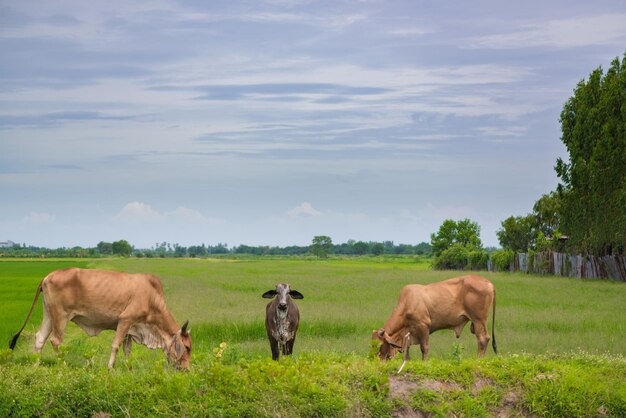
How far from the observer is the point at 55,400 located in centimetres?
1090

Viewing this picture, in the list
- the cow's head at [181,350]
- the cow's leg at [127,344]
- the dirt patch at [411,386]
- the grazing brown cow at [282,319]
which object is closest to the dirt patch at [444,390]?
the dirt patch at [411,386]

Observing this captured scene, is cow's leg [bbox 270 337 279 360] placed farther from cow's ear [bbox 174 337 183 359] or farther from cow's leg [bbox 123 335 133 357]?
cow's leg [bbox 123 335 133 357]

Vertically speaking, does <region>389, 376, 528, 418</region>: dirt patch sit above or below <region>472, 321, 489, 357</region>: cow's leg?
below

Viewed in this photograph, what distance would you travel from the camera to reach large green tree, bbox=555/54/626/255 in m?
48.0

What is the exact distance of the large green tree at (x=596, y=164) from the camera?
48.0 metres

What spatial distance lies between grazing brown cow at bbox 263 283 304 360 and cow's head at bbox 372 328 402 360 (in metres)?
1.57

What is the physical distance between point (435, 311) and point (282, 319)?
3529 millimetres

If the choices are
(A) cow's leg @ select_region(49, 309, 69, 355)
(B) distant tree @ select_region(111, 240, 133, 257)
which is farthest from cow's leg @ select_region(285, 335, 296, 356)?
(B) distant tree @ select_region(111, 240, 133, 257)

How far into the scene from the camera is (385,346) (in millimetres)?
13547

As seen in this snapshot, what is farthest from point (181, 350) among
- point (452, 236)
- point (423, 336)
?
point (452, 236)

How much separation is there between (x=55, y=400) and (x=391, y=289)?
31.1m

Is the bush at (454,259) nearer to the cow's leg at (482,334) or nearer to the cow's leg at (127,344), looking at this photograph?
the cow's leg at (482,334)

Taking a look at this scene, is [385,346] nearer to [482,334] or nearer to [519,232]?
[482,334]

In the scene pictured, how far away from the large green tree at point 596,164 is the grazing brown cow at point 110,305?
38.2m
